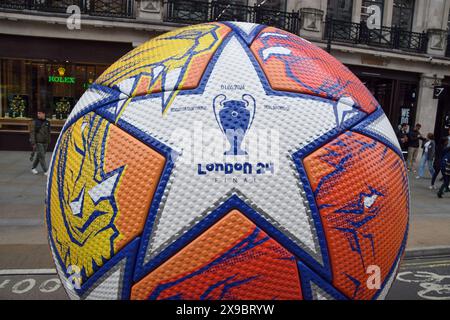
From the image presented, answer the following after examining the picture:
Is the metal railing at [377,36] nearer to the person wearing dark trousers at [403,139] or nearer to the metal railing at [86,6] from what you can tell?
the person wearing dark trousers at [403,139]

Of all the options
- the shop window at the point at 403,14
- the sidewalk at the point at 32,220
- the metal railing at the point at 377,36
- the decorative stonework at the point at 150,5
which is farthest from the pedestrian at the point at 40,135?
the shop window at the point at 403,14

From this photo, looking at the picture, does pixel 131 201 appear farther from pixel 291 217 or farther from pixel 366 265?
pixel 366 265

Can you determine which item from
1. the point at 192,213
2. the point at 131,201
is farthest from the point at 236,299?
the point at 131,201

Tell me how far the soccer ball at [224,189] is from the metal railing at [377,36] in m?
15.8

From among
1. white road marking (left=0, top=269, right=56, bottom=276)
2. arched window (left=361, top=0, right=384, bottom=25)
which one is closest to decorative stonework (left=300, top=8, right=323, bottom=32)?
arched window (left=361, top=0, right=384, bottom=25)

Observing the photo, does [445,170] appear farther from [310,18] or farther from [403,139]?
[310,18]

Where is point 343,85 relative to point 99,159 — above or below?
above

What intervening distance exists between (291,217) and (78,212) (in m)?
0.95

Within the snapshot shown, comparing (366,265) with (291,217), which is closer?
(291,217)

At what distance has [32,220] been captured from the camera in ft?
21.4

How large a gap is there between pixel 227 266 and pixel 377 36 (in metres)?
18.6

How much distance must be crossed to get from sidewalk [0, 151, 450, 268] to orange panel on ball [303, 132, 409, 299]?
436 centimetres

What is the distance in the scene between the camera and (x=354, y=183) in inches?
63.9

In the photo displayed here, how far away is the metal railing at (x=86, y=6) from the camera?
44.0ft
